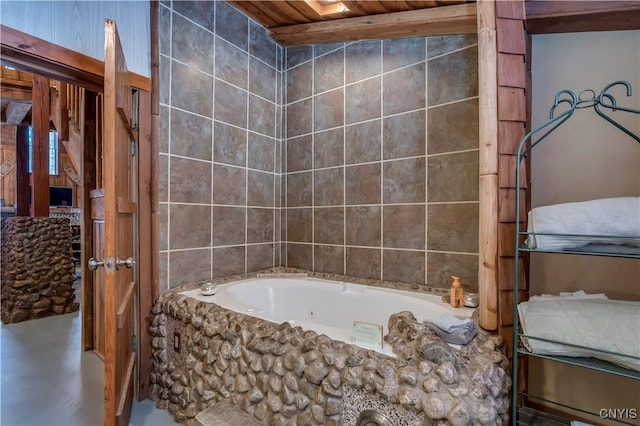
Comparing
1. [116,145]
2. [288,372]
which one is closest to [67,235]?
[116,145]

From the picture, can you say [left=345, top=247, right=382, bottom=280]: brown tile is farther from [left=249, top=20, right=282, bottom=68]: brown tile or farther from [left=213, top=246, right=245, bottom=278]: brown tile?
[left=249, top=20, right=282, bottom=68]: brown tile

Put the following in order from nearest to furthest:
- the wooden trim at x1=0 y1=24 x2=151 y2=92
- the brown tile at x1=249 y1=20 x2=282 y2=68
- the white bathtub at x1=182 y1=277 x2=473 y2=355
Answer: the wooden trim at x1=0 y1=24 x2=151 y2=92, the white bathtub at x1=182 y1=277 x2=473 y2=355, the brown tile at x1=249 y1=20 x2=282 y2=68

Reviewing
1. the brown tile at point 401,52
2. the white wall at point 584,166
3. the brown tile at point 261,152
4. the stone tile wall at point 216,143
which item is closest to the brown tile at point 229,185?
the stone tile wall at point 216,143

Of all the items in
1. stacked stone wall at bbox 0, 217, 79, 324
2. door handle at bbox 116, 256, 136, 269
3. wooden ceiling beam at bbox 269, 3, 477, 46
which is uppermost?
wooden ceiling beam at bbox 269, 3, 477, 46

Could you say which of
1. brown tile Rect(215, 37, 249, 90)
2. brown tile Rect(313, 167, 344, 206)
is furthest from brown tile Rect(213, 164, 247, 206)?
brown tile Rect(215, 37, 249, 90)

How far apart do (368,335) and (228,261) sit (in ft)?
5.03

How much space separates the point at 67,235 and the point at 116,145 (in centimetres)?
349

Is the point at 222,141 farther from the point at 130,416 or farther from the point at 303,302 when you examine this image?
the point at 130,416

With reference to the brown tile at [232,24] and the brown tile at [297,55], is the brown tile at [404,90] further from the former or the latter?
the brown tile at [232,24]

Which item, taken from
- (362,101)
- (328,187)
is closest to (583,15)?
(362,101)

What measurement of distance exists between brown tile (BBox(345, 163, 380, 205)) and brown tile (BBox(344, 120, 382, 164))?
6 centimetres

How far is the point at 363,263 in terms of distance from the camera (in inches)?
94.7

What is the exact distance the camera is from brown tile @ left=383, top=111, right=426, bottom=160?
2.13 m

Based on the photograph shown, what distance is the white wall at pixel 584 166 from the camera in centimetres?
148
